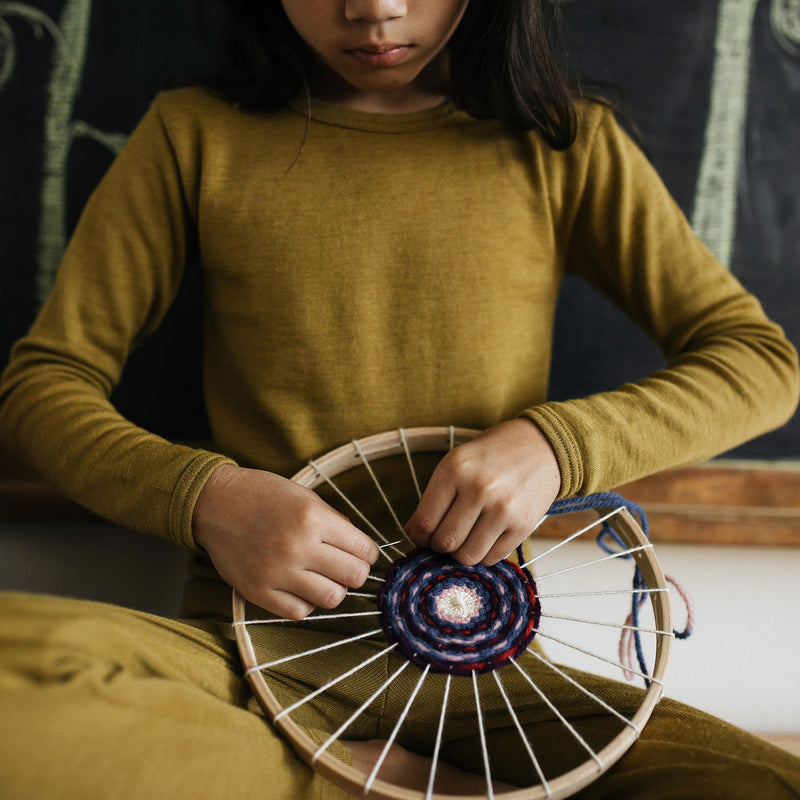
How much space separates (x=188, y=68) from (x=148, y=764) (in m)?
0.68

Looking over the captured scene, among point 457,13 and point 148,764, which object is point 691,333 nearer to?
point 457,13

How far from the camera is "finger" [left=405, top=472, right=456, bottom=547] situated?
553 mm

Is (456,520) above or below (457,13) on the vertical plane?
below

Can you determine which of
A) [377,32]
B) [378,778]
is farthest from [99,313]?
[378,778]

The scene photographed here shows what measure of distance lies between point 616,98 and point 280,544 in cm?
59

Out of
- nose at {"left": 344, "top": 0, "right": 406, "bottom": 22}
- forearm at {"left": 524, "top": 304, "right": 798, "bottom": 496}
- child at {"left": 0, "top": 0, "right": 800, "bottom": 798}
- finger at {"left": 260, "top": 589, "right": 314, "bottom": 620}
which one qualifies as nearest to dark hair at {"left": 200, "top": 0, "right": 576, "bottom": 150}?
child at {"left": 0, "top": 0, "right": 800, "bottom": 798}

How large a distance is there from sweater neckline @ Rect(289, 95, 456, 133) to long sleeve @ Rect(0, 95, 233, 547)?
146mm

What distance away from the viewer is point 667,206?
71 centimetres

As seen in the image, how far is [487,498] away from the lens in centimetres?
55

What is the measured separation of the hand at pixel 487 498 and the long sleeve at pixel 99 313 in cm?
24

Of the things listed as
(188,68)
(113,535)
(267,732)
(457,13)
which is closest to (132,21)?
(188,68)

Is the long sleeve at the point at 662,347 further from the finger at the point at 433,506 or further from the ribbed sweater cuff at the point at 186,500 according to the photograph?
the ribbed sweater cuff at the point at 186,500

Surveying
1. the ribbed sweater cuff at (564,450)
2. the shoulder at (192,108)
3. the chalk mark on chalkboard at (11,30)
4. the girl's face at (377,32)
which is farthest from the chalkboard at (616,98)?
the ribbed sweater cuff at (564,450)

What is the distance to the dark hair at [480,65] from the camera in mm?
653
